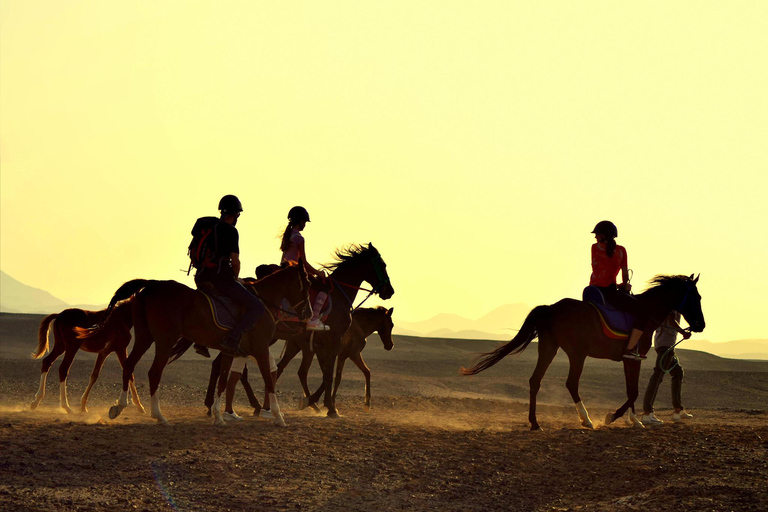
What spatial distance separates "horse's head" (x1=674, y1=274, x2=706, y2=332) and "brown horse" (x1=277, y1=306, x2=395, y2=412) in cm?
612

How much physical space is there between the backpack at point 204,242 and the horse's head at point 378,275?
3923 mm

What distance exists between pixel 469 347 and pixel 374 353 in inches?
368

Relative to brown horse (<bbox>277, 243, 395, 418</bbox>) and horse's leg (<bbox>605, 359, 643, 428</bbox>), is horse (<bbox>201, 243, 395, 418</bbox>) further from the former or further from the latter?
horse's leg (<bbox>605, 359, 643, 428</bbox>)

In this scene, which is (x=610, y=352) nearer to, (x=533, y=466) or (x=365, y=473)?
(x=533, y=466)

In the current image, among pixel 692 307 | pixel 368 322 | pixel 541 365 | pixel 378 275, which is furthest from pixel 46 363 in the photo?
pixel 692 307

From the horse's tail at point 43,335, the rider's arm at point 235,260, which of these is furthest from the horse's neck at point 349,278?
the horse's tail at point 43,335

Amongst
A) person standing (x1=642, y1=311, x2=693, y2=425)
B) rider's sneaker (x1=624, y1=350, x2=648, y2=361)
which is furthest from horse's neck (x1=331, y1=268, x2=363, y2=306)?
person standing (x1=642, y1=311, x2=693, y2=425)

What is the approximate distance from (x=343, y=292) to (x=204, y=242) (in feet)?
12.2

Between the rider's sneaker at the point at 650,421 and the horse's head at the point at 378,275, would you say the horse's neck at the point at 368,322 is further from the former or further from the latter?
the rider's sneaker at the point at 650,421

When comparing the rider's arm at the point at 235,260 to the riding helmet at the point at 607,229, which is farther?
the riding helmet at the point at 607,229

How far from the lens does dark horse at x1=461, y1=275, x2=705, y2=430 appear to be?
13.9m

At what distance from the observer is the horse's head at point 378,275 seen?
15.9 metres

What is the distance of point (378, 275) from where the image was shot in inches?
626

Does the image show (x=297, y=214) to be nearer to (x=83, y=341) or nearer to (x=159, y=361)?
(x=159, y=361)
